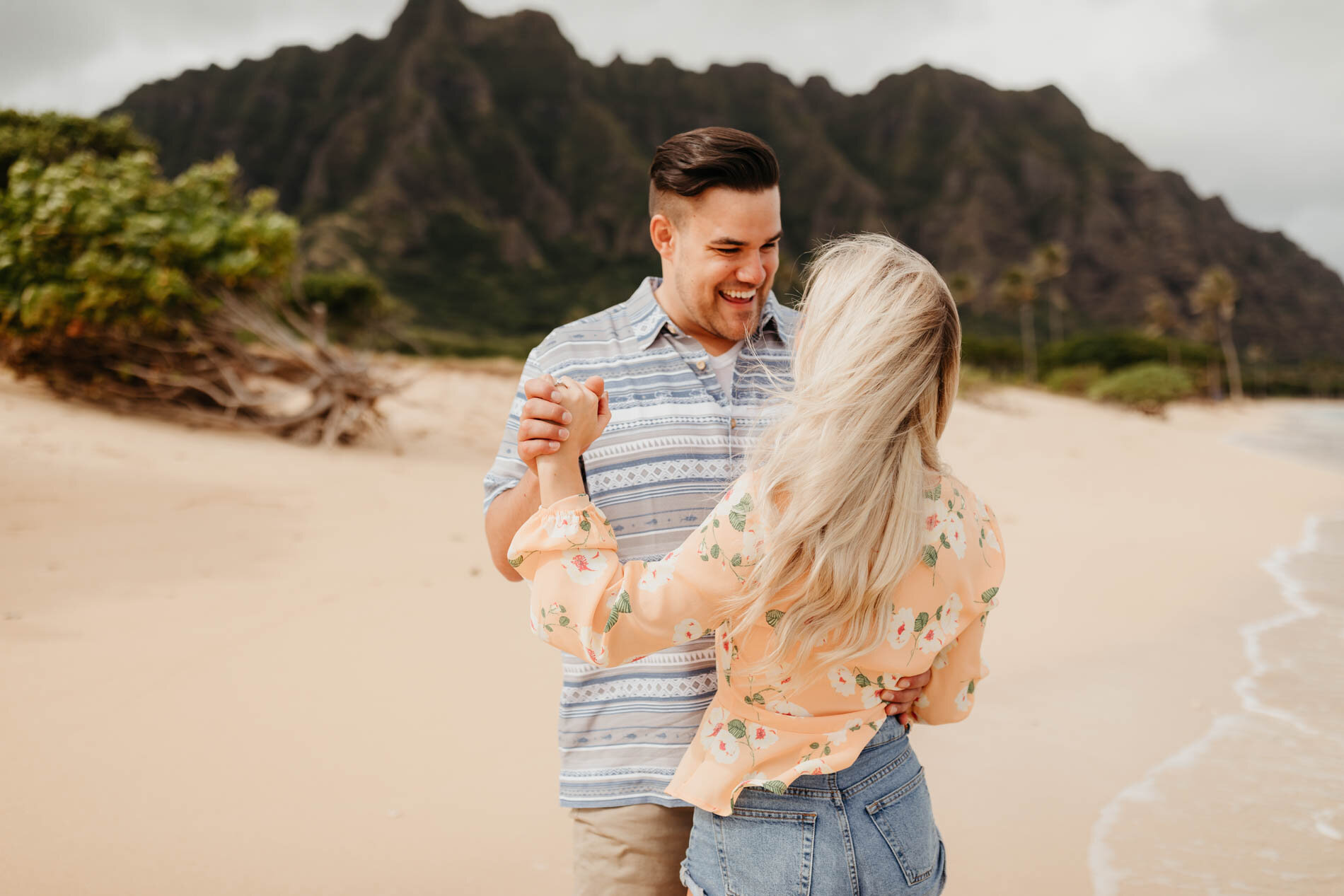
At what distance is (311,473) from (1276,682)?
28.5 feet

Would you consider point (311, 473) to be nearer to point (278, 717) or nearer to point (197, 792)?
point (278, 717)

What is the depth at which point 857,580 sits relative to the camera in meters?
1.41

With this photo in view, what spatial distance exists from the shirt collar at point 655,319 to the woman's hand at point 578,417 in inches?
26.1

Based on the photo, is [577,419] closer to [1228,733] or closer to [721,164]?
[721,164]

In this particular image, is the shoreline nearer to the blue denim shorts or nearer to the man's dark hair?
the blue denim shorts

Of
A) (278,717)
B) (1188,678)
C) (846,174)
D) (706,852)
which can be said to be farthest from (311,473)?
(846,174)

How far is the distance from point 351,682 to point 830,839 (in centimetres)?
368

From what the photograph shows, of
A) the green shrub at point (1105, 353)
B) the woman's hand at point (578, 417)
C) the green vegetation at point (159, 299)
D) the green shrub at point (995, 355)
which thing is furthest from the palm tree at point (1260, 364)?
the woman's hand at point (578, 417)

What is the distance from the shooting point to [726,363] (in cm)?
228

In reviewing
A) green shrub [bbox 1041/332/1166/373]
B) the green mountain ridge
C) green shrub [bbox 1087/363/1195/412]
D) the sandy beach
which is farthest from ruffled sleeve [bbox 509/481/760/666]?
the green mountain ridge

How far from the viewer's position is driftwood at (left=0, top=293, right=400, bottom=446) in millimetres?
11172

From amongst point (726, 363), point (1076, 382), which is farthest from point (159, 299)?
point (1076, 382)

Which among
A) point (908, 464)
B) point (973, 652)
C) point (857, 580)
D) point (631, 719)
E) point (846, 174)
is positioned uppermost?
point (846, 174)

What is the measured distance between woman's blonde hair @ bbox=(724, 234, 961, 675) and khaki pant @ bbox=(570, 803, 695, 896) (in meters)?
0.66
